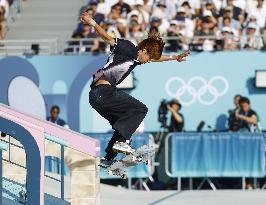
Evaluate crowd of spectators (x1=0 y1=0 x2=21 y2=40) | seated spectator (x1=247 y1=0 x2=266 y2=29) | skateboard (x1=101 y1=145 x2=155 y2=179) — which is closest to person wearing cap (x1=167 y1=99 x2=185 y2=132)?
seated spectator (x1=247 y1=0 x2=266 y2=29)

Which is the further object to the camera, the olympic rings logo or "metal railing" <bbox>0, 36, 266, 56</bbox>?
the olympic rings logo

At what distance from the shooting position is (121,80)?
12.7 metres

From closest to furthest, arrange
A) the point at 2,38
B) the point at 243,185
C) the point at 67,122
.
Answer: the point at 243,185 < the point at 67,122 < the point at 2,38

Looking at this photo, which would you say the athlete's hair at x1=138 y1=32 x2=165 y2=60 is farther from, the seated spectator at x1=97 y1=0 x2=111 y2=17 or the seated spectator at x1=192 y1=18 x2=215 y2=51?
the seated spectator at x1=97 y1=0 x2=111 y2=17

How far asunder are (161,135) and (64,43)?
11.3ft

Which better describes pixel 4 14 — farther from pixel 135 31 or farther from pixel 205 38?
pixel 205 38

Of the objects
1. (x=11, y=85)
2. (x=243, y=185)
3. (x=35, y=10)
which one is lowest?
(x=243, y=185)

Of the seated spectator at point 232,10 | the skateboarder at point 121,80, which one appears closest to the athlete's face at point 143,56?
the skateboarder at point 121,80

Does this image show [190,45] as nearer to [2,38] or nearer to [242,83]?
[242,83]

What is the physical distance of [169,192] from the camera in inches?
800

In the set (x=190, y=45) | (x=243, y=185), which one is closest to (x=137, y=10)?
(x=190, y=45)

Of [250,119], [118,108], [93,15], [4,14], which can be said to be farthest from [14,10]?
[118,108]

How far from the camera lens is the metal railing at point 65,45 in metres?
22.5

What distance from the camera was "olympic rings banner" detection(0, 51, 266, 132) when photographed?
22797 millimetres
